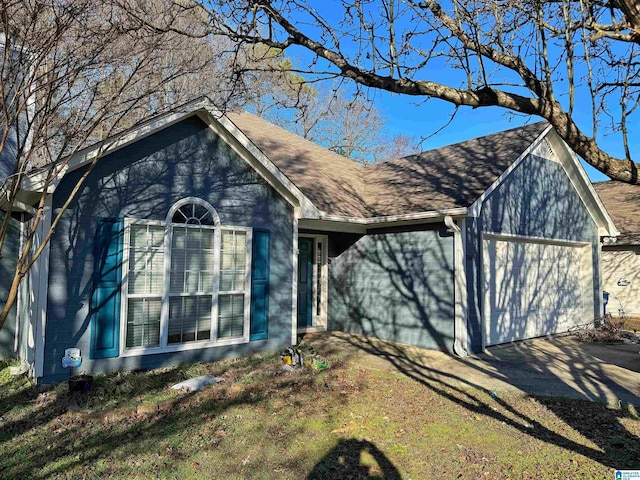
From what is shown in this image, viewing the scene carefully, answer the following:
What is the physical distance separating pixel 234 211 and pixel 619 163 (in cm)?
560

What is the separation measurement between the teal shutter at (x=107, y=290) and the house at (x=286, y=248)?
2cm

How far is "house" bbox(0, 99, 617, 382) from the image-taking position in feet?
19.7

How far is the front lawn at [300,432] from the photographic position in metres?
3.75

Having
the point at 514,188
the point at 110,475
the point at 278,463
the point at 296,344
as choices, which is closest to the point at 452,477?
the point at 278,463

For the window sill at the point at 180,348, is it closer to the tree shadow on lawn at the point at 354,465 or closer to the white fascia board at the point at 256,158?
the white fascia board at the point at 256,158

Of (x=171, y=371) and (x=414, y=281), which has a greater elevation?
(x=414, y=281)

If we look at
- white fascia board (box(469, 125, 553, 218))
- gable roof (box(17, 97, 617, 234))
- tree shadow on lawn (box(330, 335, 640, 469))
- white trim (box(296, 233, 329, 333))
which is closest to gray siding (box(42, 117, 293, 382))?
gable roof (box(17, 97, 617, 234))

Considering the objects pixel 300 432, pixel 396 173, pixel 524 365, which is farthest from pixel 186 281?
pixel 396 173

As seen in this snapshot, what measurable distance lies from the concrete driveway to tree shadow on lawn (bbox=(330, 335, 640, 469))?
43 mm

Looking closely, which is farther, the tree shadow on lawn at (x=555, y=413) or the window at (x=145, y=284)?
the window at (x=145, y=284)

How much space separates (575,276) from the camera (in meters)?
11.3

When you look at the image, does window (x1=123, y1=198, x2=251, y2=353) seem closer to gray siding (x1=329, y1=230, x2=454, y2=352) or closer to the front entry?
the front entry

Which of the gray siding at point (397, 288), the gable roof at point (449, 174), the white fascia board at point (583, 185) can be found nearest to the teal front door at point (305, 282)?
the gray siding at point (397, 288)

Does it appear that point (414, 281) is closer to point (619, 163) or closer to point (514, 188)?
point (514, 188)
